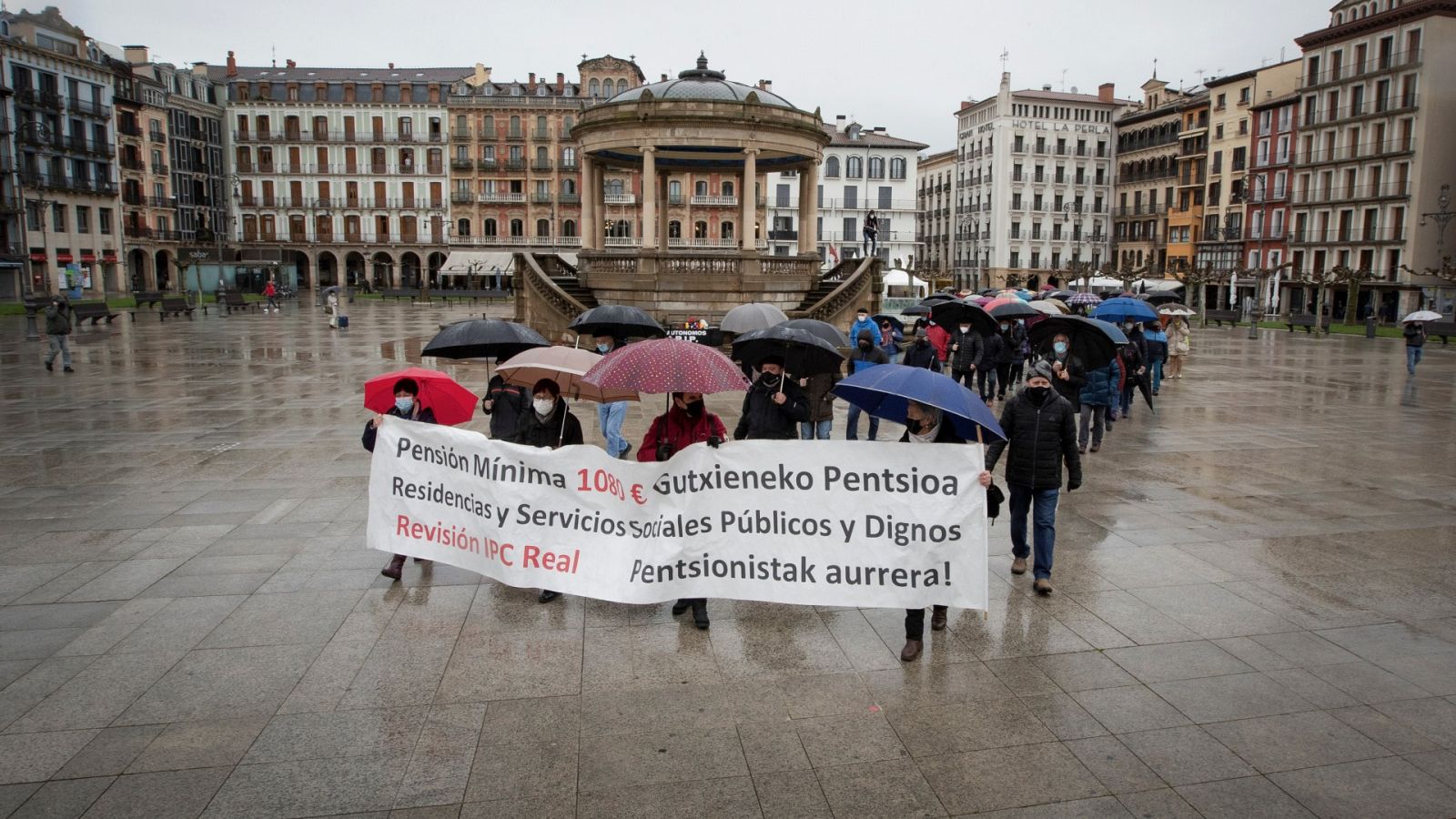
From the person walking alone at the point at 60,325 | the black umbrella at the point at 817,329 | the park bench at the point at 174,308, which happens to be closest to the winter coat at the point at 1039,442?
the black umbrella at the point at 817,329

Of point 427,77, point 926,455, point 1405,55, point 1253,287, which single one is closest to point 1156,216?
point 1253,287

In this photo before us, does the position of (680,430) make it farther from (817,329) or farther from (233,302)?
(233,302)

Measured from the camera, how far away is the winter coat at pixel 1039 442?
26.3ft

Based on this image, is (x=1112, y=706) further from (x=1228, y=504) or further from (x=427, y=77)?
(x=427, y=77)

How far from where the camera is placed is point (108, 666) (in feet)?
21.7

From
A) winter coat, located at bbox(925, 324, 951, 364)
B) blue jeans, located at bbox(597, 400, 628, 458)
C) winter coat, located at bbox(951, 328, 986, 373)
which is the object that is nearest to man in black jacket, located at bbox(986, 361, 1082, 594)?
blue jeans, located at bbox(597, 400, 628, 458)

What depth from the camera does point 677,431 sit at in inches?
299

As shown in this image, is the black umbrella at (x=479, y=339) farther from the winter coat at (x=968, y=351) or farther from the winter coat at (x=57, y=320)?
the winter coat at (x=57, y=320)

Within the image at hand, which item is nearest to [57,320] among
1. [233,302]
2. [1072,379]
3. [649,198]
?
[649,198]

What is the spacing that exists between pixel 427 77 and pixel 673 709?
98.6 meters

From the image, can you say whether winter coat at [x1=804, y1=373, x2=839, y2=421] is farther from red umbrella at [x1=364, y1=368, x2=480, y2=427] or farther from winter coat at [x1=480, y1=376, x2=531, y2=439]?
red umbrella at [x1=364, y1=368, x2=480, y2=427]

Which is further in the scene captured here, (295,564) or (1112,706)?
(295,564)

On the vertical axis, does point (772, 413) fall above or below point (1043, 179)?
below

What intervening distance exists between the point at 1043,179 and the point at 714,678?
98.6m
